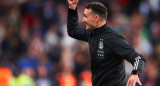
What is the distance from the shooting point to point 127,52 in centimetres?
809

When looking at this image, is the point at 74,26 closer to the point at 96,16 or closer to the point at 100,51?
the point at 96,16

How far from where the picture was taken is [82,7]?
612 inches

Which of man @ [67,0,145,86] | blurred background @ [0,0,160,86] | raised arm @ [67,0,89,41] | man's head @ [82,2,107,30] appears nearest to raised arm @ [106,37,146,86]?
man @ [67,0,145,86]

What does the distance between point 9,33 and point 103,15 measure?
564cm

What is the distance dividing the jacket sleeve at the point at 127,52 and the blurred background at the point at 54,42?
163 inches

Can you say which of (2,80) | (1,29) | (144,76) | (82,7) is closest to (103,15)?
(2,80)

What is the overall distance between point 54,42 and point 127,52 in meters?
6.28

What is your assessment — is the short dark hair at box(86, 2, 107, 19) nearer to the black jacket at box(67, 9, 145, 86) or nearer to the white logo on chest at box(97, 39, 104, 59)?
the black jacket at box(67, 9, 145, 86)

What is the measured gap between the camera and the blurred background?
1256 cm

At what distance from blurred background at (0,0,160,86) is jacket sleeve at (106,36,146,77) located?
413 cm

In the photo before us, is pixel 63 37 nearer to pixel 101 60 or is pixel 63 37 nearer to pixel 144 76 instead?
pixel 144 76

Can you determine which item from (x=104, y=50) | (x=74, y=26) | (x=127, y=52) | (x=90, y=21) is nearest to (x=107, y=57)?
(x=104, y=50)

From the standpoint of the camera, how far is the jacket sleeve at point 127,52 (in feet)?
26.2

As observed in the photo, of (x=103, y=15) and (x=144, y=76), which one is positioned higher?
(x=103, y=15)
